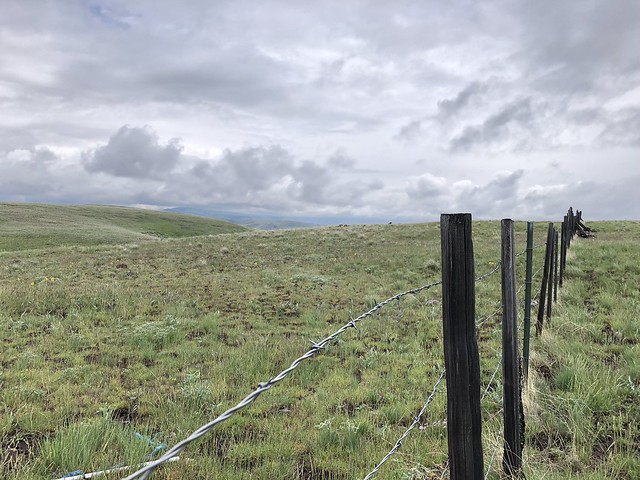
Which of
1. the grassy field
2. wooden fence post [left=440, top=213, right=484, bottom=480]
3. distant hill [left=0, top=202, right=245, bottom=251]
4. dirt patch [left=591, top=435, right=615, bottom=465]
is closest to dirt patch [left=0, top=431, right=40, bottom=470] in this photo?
the grassy field

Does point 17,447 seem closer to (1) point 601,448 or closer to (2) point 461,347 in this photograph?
(2) point 461,347

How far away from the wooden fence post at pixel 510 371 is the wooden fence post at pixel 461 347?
1.25 m

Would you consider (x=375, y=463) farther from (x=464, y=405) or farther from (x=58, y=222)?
(x=58, y=222)

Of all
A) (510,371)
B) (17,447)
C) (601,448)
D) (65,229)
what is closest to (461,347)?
(510,371)

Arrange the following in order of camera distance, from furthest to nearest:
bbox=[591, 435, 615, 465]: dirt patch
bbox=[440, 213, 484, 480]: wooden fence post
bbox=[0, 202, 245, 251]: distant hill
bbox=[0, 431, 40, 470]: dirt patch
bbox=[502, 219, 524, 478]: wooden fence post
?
bbox=[0, 202, 245, 251]: distant hill
bbox=[0, 431, 40, 470]: dirt patch
bbox=[591, 435, 615, 465]: dirt patch
bbox=[502, 219, 524, 478]: wooden fence post
bbox=[440, 213, 484, 480]: wooden fence post

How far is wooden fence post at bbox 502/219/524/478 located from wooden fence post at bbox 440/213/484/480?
4.11ft

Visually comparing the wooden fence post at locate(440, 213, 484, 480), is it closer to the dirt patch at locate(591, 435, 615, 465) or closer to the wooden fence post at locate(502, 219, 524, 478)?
the wooden fence post at locate(502, 219, 524, 478)

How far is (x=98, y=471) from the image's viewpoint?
3936 millimetres

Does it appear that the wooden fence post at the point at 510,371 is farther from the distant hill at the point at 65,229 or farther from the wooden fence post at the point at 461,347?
the distant hill at the point at 65,229

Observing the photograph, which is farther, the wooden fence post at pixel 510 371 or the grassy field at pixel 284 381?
the grassy field at pixel 284 381

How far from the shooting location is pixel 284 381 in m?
7.05

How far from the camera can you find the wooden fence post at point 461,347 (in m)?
2.63

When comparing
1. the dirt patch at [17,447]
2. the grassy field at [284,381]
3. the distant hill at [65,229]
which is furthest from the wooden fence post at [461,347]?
the distant hill at [65,229]

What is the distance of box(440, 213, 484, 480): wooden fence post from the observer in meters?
2.63
